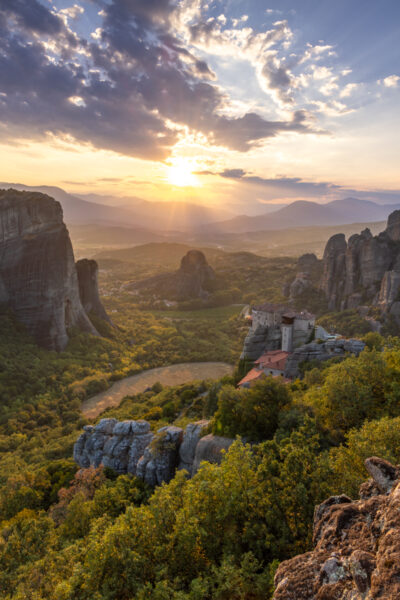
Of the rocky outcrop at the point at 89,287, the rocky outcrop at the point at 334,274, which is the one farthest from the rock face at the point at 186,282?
the rocky outcrop at the point at 334,274

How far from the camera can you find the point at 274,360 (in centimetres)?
3450

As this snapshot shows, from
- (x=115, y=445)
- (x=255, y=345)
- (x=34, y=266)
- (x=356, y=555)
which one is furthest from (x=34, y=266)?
(x=356, y=555)

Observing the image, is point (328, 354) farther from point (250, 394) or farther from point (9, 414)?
point (9, 414)

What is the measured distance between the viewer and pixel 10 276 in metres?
58.7

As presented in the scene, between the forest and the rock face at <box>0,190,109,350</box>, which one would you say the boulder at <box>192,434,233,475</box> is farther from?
the rock face at <box>0,190,109,350</box>

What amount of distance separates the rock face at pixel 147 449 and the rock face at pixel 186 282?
9765 centimetres

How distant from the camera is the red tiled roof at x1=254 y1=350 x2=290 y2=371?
110 feet

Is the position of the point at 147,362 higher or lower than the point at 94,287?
lower

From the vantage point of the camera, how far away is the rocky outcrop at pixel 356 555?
450 cm

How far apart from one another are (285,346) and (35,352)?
142 feet

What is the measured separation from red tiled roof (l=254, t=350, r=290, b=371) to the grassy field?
2470 inches

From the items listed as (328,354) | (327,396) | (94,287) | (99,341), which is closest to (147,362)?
(99,341)

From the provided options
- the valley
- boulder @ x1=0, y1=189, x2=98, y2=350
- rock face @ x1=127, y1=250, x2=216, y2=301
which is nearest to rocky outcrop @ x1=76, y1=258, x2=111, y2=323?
the valley

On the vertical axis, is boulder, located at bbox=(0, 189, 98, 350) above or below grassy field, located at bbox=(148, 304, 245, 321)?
above
